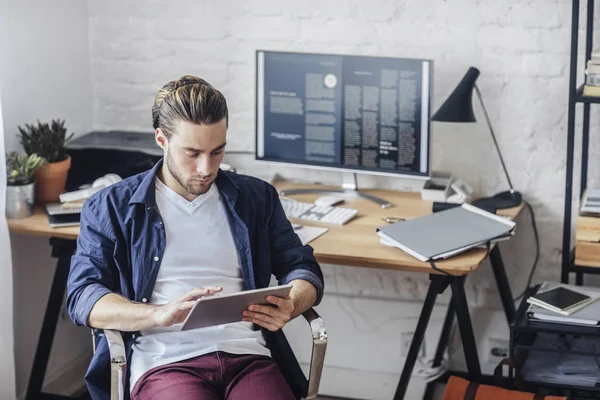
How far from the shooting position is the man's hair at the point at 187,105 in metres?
2.24

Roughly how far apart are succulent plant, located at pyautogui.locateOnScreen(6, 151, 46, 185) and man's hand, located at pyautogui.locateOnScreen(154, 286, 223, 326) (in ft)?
3.19

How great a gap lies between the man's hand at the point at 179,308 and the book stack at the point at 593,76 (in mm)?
1328

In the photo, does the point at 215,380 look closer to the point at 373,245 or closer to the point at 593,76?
the point at 373,245

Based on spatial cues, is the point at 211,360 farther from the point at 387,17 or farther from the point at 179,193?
the point at 387,17

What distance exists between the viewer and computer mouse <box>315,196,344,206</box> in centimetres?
316

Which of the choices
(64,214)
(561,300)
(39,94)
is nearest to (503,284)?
(561,300)

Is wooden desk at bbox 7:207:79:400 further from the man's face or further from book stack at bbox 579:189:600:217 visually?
book stack at bbox 579:189:600:217

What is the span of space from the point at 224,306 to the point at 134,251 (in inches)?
13.6

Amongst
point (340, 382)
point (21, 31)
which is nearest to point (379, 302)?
point (340, 382)

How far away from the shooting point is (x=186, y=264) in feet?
7.77

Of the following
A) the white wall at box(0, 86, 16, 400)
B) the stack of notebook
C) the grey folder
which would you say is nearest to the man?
the grey folder

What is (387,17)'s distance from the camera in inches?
125

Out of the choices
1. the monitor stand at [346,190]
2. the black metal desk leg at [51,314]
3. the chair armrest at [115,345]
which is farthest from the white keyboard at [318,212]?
the chair armrest at [115,345]

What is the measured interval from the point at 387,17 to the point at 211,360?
141 centimetres
